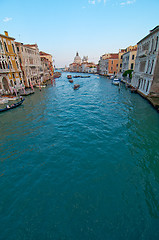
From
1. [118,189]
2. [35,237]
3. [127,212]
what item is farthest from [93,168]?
[35,237]

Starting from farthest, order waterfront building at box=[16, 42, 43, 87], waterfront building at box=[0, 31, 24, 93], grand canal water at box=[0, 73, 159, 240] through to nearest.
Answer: waterfront building at box=[16, 42, 43, 87] < waterfront building at box=[0, 31, 24, 93] < grand canal water at box=[0, 73, 159, 240]

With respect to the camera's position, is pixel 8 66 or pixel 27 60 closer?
pixel 8 66

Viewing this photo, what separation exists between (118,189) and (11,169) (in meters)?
7.78

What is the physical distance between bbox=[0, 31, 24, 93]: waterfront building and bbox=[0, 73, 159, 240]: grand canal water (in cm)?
2113

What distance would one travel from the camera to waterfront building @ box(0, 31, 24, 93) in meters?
29.5

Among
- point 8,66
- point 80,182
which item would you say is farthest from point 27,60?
point 80,182

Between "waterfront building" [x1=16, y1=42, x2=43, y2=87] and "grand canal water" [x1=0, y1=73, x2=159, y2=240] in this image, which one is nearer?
"grand canal water" [x1=0, y1=73, x2=159, y2=240]

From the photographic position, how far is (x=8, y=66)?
99.9 ft

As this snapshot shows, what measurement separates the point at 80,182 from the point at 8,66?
110 ft

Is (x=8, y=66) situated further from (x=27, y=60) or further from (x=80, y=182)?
(x=80, y=182)

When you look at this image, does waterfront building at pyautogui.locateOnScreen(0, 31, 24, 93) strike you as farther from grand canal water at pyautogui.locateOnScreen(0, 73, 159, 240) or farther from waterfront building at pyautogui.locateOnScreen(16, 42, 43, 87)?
grand canal water at pyautogui.locateOnScreen(0, 73, 159, 240)

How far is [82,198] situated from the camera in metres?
6.98

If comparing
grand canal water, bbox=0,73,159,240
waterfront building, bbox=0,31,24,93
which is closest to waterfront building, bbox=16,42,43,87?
waterfront building, bbox=0,31,24,93

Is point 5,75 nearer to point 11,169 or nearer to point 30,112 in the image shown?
point 30,112
